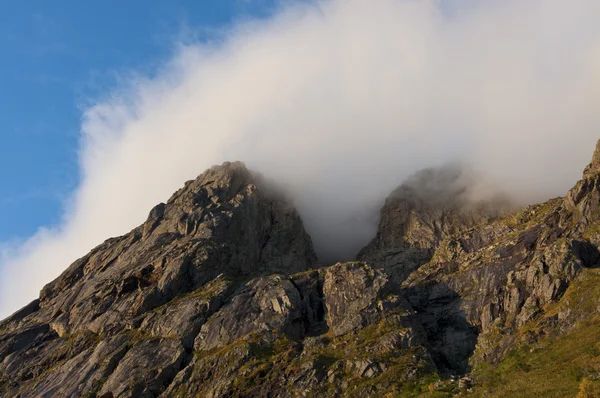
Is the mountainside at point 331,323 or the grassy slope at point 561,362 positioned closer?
the grassy slope at point 561,362

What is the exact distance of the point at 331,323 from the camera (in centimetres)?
13462

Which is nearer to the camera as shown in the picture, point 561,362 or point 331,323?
point 561,362

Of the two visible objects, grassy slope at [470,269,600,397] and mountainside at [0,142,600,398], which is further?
mountainside at [0,142,600,398]

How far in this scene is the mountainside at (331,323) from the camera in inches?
4178

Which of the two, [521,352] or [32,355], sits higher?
[32,355]

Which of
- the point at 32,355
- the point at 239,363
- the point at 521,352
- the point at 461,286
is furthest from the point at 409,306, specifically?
the point at 32,355

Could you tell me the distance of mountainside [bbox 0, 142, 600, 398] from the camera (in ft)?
348

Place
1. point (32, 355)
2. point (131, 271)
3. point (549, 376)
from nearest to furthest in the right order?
point (549, 376) → point (32, 355) → point (131, 271)

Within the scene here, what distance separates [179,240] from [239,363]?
67.1m

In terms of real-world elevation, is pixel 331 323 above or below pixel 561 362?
above

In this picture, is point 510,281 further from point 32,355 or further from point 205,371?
point 32,355

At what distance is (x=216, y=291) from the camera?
151 m

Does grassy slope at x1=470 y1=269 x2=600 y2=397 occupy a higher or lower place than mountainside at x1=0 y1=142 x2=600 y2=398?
lower

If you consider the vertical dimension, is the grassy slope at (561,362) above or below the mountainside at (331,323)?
below
